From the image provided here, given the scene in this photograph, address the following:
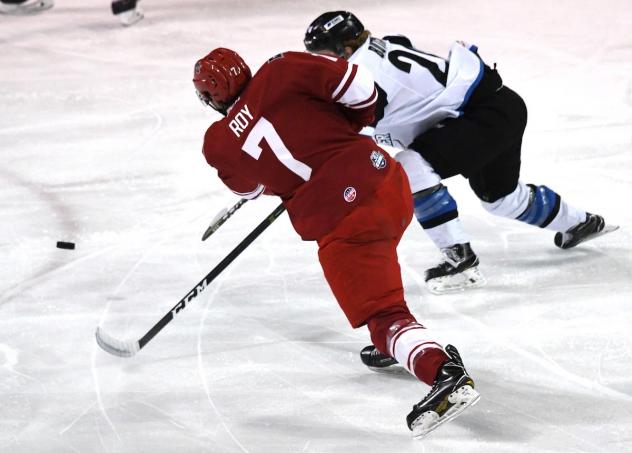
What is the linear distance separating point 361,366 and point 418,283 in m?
0.60

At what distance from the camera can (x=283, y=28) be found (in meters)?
6.18

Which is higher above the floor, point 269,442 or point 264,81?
Answer: point 264,81

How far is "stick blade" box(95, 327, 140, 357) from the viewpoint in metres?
3.00

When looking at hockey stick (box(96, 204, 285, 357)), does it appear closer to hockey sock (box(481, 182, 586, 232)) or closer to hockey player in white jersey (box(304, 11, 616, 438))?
hockey player in white jersey (box(304, 11, 616, 438))

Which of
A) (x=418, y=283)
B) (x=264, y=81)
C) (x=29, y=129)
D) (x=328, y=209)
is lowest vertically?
(x=29, y=129)

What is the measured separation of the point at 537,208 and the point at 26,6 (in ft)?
14.7

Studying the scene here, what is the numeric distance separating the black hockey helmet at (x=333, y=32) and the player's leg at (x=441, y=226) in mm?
405

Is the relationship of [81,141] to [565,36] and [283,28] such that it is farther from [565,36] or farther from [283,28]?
[565,36]

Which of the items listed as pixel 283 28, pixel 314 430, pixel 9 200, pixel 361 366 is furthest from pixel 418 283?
pixel 283 28

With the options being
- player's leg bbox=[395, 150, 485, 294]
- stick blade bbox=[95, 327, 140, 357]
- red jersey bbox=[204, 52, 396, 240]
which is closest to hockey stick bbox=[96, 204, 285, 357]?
stick blade bbox=[95, 327, 140, 357]

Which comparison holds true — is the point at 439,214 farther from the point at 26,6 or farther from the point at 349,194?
the point at 26,6

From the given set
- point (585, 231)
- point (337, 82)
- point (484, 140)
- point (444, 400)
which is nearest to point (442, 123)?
point (484, 140)

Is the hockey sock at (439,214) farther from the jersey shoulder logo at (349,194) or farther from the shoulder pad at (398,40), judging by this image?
the jersey shoulder logo at (349,194)

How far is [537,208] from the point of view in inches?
134
